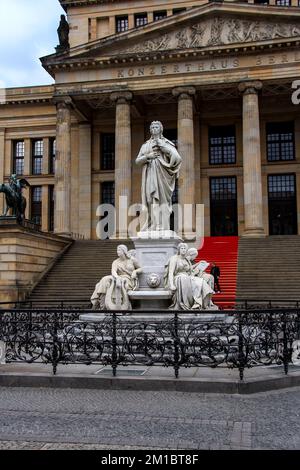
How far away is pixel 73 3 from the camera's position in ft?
161

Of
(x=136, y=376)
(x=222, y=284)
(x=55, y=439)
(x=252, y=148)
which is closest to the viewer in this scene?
(x=55, y=439)

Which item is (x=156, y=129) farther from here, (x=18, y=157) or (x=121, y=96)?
(x=18, y=157)

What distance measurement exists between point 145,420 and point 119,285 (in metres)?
4.80

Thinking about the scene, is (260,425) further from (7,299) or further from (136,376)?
(7,299)

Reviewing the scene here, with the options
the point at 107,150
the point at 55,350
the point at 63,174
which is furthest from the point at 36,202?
the point at 55,350

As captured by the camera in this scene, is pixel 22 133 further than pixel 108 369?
Yes

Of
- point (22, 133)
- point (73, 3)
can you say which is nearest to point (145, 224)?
point (22, 133)

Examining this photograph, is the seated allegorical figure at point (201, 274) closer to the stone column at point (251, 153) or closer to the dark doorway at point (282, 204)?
the stone column at point (251, 153)

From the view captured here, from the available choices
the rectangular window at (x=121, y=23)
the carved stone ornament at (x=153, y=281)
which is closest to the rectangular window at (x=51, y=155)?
the rectangular window at (x=121, y=23)

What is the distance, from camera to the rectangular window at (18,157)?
49.6 m

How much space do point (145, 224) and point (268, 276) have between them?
56.6ft

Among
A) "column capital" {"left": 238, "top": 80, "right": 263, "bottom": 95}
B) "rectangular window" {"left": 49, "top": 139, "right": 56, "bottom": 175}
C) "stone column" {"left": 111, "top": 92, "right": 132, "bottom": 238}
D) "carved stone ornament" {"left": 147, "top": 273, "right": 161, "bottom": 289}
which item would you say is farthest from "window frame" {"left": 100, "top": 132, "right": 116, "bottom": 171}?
"carved stone ornament" {"left": 147, "top": 273, "right": 161, "bottom": 289}

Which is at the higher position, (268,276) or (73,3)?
(73,3)

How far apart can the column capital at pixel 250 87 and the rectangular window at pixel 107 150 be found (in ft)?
44.9
